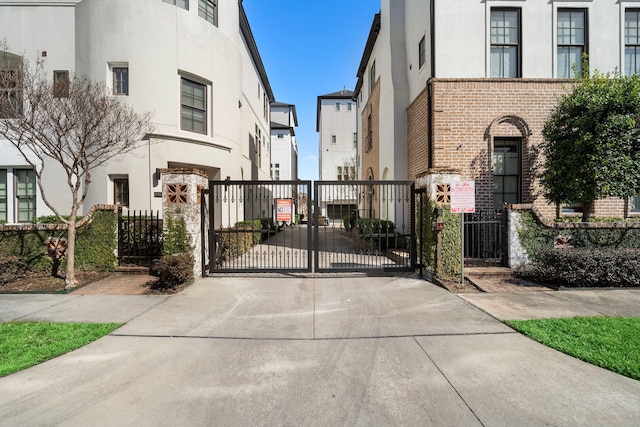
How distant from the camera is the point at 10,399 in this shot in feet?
9.41

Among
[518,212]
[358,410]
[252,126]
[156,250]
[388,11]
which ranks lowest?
[358,410]

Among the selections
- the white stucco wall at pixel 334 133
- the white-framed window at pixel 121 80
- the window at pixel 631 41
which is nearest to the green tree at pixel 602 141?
the window at pixel 631 41

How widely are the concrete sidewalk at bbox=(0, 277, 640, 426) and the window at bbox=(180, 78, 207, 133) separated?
7.85m

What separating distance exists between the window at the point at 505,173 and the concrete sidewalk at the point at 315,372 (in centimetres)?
474

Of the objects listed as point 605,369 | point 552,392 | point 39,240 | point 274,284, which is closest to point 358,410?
point 552,392

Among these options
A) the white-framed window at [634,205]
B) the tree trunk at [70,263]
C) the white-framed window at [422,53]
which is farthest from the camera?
the white-framed window at [422,53]

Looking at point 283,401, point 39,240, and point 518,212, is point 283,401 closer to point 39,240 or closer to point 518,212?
point 518,212

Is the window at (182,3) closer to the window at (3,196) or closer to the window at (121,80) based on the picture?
the window at (121,80)

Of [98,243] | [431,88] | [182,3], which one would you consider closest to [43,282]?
[98,243]

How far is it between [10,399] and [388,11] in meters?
16.2

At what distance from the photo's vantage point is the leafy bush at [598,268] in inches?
252

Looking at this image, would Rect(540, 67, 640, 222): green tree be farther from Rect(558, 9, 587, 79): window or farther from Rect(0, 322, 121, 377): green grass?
Rect(0, 322, 121, 377): green grass

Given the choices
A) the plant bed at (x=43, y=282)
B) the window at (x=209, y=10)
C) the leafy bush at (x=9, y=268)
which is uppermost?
the window at (x=209, y=10)

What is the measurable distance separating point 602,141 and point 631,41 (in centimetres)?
579
